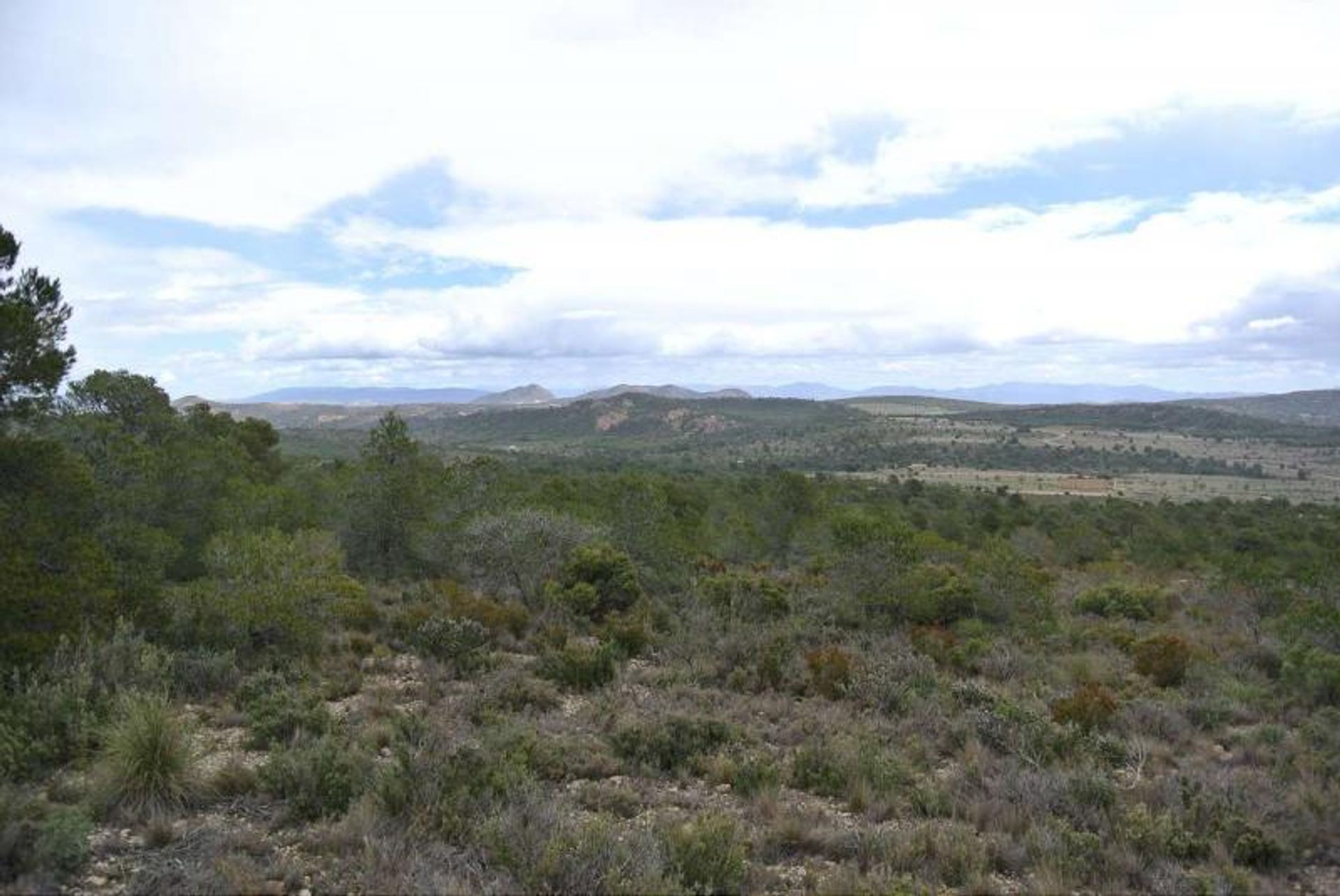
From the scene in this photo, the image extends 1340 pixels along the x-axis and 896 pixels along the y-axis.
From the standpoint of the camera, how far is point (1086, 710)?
9.55 m

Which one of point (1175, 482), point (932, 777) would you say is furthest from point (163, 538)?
point (1175, 482)

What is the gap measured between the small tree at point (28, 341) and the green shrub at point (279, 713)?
4668 millimetres

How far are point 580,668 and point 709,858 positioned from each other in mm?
5817

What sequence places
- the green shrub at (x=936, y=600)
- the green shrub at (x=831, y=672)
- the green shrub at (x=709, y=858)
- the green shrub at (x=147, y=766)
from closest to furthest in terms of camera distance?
the green shrub at (x=709, y=858), the green shrub at (x=147, y=766), the green shrub at (x=831, y=672), the green shrub at (x=936, y=600)

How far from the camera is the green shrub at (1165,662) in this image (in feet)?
40.0

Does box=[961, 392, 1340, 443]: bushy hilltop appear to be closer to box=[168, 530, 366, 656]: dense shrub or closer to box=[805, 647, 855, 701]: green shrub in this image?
box=[805, 647, 855, 701]: green shrub

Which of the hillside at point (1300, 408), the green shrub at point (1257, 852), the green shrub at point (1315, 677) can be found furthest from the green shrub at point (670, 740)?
the hillside at point (1300, 408)

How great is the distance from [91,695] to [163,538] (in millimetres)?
4379

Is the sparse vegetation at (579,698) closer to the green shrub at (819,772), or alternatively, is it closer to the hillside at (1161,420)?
the green shrub at (819,772)

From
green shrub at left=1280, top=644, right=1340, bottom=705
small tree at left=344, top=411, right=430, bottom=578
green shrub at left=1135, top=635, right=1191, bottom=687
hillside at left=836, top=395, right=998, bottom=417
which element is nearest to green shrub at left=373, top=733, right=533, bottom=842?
green shrub at left=1135, top=635, right=1191, bottom=687

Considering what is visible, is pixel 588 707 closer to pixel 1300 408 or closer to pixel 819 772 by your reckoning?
pixel 819 772

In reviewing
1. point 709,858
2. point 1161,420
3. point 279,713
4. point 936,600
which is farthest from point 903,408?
point 709,858

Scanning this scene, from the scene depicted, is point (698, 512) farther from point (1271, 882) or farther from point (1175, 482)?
point (1175, 482)

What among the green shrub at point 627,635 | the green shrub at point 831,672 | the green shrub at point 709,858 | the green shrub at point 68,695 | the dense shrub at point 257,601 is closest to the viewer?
the green shrub at point 709,858
